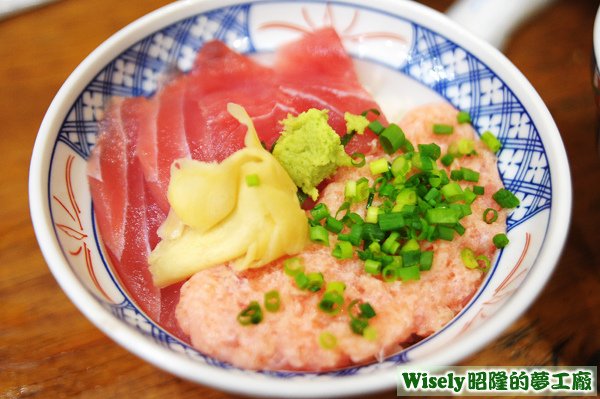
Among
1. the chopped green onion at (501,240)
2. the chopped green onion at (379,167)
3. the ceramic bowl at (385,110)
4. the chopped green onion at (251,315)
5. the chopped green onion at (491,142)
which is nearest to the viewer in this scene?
the ceramic bowl at (385,110)

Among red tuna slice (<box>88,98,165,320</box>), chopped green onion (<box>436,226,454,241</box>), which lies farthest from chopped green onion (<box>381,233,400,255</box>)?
red tuna slice (<box>88,98,165,320</box>)

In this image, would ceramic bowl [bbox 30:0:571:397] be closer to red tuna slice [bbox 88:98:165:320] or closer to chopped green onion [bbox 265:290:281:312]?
red tuna slice [bbox 88:98:165:320]

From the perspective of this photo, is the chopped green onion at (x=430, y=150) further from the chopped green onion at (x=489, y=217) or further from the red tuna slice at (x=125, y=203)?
the red tuna slice at (x=125, y=203)

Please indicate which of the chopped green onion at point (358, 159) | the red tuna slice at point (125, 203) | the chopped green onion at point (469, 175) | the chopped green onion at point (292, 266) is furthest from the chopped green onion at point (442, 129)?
the red tuna slice at point (125, 203)

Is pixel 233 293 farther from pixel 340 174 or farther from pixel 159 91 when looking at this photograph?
pixel 159 91

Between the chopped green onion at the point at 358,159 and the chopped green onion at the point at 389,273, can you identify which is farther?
the chopped green onion at the point at 358,159

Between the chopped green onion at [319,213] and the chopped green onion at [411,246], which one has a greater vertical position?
the chopped green onion at [319,213]
